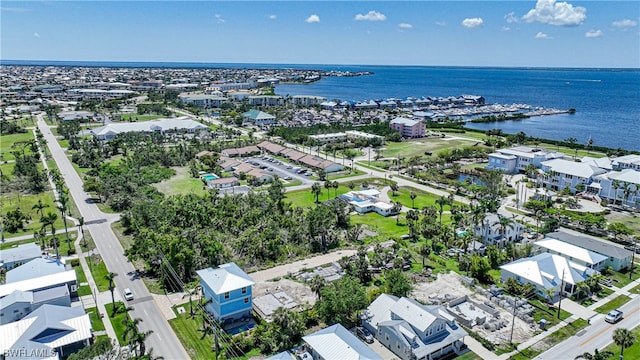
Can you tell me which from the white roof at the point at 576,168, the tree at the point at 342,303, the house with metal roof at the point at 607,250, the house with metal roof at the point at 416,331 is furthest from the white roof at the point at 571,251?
the white roof at the point at 576,168

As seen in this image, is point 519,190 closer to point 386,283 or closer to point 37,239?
point 386,283

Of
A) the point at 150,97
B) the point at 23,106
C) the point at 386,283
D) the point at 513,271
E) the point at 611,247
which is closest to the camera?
the point at 386,283

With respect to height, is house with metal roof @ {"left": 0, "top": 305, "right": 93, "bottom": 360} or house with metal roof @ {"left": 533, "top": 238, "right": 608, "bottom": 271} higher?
house with metal roof @ {"left": 533, "top": 238, "right": 608, "bottom": 271}

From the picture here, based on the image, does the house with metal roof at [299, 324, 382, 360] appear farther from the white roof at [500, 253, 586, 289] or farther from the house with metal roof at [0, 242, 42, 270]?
the house with metal roof at [0, 242, 42, 270]

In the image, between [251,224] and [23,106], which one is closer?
[251,224]

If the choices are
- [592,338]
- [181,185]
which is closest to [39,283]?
[181,185]

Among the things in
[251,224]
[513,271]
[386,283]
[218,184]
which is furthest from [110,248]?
[513,271]

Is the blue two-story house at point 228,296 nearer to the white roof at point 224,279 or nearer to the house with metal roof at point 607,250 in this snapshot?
the white roof at point 224,279

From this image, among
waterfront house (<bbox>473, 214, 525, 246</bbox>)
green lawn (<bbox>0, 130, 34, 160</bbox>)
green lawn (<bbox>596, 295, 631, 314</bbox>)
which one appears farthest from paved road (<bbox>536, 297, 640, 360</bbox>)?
green lawn (<bbox>0, 130, 34, 160</bbox>)
